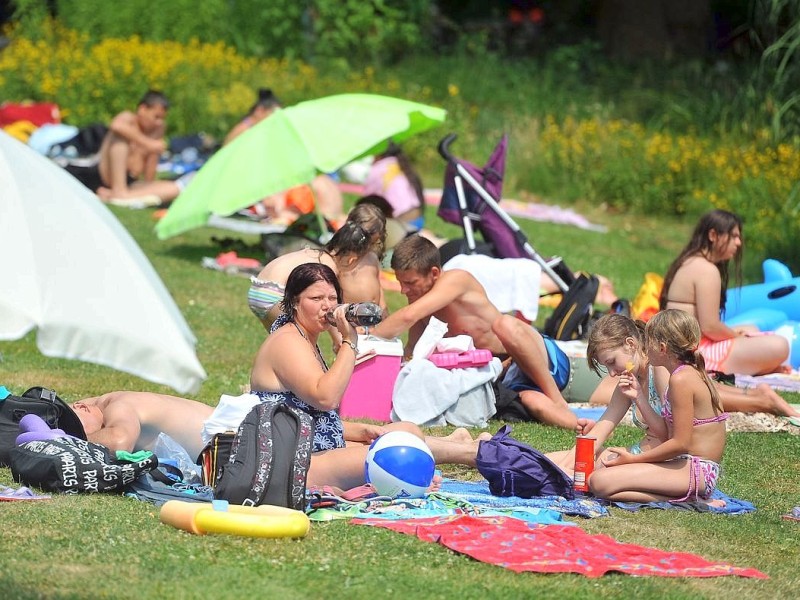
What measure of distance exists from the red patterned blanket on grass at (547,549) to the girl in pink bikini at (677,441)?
669 millimetres

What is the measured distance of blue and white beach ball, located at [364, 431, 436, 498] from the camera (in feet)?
18.3

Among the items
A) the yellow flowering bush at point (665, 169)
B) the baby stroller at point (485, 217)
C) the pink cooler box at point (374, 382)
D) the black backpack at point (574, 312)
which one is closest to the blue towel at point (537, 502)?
the pink cooler box at point (374, 382)

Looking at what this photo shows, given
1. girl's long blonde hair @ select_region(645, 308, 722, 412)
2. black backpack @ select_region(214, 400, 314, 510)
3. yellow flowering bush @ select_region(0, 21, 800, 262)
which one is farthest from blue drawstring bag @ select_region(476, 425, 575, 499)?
yellow flowering bush @ select_region(0, 21, 800, 262)

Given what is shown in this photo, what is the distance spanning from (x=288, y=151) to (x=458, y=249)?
1575 millimetres

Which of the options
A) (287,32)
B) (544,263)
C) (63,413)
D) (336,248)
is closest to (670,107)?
(287,32)

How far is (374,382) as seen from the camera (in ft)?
24.4

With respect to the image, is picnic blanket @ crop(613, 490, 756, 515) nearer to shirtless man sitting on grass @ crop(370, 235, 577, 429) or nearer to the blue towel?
the blue towel

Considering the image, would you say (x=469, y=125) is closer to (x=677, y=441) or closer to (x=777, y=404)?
(x=777, y=404)

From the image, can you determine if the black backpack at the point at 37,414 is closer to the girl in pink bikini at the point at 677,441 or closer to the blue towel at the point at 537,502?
the blue towel at the point at 537,502

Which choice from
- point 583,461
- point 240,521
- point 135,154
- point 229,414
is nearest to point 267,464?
point 240,521

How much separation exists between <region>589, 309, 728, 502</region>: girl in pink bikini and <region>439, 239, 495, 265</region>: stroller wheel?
13.2 ft

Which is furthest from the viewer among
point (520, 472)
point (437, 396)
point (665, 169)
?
point (665, 169)

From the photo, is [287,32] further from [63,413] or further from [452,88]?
[63,413]

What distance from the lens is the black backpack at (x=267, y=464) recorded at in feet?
16.9
